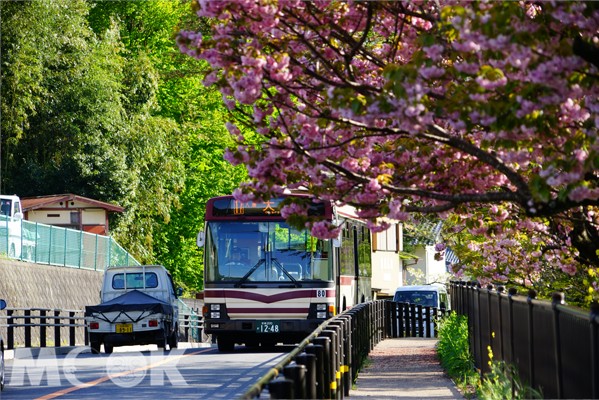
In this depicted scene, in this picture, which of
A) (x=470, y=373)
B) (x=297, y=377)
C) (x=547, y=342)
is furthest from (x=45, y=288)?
(x=297, y=377)

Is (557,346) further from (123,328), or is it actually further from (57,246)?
(57,246)

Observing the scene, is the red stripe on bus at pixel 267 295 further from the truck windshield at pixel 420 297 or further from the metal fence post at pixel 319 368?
the truck windshield at pixel 420 297

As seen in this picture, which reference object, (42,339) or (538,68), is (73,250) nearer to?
(42,339)

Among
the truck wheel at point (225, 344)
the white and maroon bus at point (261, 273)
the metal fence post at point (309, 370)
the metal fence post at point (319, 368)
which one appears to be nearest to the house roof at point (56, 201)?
the truck wheel at point (225, 344)

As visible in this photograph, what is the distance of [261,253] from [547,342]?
1694cm

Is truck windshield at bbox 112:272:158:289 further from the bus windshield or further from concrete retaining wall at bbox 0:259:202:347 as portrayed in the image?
the bus windshield

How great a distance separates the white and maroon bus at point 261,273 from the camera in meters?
27.5

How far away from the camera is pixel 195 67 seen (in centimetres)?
4678

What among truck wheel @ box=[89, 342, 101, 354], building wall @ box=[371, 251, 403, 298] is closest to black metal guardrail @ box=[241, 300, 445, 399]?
truck wheel @ box=[89, 342, 101, 354]

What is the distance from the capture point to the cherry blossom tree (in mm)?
8477

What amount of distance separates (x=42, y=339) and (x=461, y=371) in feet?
48.4

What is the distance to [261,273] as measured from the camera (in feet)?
90.5

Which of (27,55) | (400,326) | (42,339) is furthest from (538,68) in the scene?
(27,55)

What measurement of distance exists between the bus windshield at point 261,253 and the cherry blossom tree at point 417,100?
1300 cm
